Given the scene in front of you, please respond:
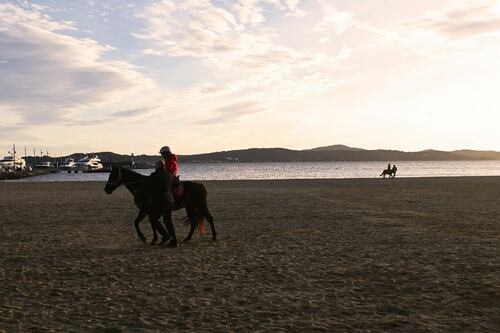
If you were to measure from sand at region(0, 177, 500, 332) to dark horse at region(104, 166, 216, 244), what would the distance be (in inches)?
25.6

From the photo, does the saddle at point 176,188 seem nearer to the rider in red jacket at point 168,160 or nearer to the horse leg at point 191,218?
the rider in red jacket at point 168,160

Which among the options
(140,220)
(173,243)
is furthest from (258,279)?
(140,220)

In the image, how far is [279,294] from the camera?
6.84 meters

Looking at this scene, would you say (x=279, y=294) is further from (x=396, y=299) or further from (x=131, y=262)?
(x=131, y=262)

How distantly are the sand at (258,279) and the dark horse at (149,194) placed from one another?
2.13ft

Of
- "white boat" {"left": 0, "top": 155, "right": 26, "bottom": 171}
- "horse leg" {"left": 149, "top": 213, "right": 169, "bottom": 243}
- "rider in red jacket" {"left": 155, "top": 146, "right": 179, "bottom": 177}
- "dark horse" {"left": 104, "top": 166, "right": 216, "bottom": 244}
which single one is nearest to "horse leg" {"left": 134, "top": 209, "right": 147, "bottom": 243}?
"dark horse" {"left": 104, "top": 166, "right": 216, "bottom": 244}

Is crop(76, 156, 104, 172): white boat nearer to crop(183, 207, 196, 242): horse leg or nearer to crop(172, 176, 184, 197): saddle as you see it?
crop(183, 207, 196, 242): horse leg

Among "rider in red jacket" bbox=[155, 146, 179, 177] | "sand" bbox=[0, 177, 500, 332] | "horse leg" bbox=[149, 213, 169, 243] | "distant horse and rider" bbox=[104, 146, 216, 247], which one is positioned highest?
"rider in red jacket" bbox=[155, 146, 179, 177]

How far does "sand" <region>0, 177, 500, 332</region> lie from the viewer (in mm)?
5664

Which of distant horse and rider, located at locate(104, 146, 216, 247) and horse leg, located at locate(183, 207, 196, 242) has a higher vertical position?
distant horse and rider, located at locate(104, 146, 216, 247)

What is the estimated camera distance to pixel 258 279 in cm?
775

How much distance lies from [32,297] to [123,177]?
4930mm

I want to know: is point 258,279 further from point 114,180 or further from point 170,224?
point 114,180

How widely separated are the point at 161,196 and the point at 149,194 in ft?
1.28
